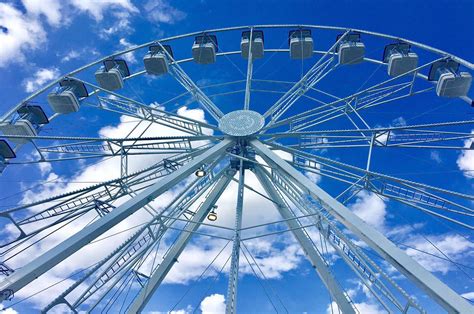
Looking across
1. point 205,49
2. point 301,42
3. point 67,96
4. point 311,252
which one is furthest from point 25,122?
point 301,42

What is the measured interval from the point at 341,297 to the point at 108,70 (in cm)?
1283

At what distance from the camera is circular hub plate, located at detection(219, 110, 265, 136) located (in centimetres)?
1284

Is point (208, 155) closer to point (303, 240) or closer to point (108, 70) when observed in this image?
point (303, 240)

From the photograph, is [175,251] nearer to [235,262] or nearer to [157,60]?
[235,262]

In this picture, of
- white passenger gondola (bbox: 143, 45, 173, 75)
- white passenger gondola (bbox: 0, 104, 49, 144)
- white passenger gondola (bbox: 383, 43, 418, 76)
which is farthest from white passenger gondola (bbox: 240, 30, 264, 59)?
white passenger gondola (bbox: 0, 104, 49, 144)

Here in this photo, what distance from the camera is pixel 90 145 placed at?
12.4 m

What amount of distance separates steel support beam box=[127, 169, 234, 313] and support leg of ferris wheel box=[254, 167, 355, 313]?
4.38 feet

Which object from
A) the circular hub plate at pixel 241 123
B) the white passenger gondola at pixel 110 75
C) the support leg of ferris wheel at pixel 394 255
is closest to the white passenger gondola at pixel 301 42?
the circular hub plate at pixel 241 123

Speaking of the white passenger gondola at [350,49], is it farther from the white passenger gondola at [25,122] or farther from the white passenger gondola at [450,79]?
the white passenger gondola at [25,122]

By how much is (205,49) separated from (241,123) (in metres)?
5.84

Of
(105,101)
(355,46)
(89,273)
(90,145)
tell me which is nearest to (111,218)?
(89,273)

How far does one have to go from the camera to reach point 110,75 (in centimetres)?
1620

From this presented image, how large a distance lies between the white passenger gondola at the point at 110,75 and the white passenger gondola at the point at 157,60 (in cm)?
123

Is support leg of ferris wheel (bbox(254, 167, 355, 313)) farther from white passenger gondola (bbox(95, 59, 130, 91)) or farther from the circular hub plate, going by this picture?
white passenger gondola (bbox(95, 59, 130, 91))
